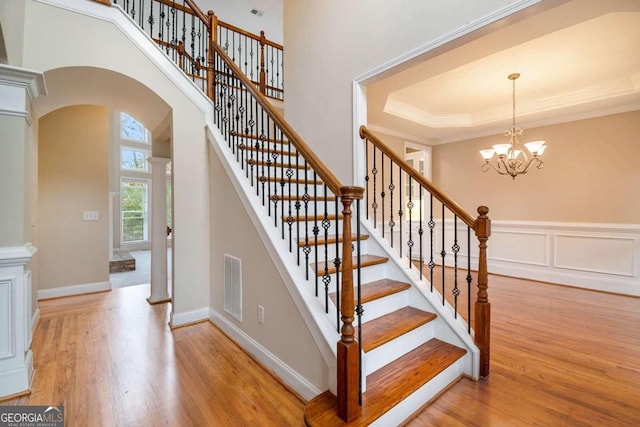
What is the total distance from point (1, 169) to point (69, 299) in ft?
8.84

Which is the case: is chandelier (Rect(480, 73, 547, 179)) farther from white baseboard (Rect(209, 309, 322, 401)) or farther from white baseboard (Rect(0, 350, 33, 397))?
white baseboard (Rect(0, 350, 33, 397))

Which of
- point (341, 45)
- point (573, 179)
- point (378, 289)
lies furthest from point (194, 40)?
point (573, 179)

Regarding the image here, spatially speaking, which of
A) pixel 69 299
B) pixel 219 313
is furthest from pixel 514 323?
pixel 69 299

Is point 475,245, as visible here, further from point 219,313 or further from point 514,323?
point 219,313

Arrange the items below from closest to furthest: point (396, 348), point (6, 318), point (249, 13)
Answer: point (6, 318), point (396, 348), point (249, 13)

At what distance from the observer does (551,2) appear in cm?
177

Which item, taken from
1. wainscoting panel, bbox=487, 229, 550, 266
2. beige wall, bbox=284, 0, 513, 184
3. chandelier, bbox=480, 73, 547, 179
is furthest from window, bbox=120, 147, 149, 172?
wainscoting panel, bbox=487, 229, 550, 266

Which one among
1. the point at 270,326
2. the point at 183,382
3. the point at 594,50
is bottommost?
the point at 183,382

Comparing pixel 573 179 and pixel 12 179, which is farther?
pixel 573 179

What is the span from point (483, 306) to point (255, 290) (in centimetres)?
167

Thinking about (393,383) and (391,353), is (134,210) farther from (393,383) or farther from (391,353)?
(393,383)

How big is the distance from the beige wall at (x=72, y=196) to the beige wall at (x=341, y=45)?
2.84 m

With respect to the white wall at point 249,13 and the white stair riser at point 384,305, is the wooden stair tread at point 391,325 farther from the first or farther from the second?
the white wall at point 249,13

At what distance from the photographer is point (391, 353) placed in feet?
6.29
